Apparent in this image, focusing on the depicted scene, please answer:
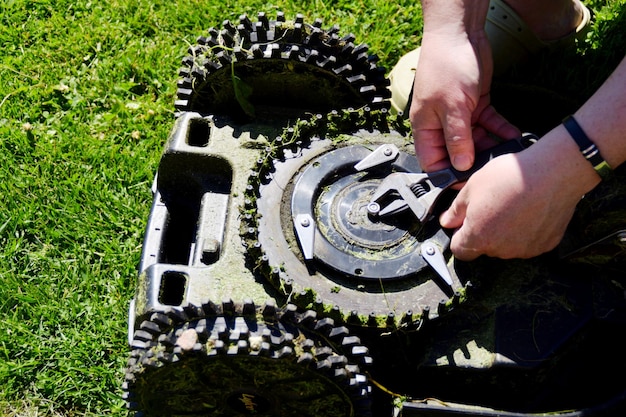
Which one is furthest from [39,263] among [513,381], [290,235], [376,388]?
[513,381]

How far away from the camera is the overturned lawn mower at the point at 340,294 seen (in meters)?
1.99

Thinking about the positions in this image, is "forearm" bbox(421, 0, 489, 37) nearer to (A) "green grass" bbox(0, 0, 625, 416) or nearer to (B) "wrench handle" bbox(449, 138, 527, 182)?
(B) "wrench handle" bbox(449, 138, 527, 182)

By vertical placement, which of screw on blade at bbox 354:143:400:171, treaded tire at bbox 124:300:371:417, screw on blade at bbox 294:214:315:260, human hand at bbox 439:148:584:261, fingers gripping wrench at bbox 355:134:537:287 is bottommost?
treaded tire at bbox 124:300:371:417

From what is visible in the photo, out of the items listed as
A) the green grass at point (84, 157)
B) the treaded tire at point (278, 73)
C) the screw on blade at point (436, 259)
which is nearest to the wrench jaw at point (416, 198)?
the screw on blade at point (436, 259)

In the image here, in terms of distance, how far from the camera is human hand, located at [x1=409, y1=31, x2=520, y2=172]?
2.21 m

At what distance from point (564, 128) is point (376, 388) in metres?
0.92

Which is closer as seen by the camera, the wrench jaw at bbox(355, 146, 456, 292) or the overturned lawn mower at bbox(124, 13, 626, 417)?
the overturned lawn mower at bbox(124, 13, 626, 417)

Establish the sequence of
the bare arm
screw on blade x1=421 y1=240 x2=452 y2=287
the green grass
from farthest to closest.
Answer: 1. the green grass
2. screw on blade x1=421 y1=240 x2=452 y2=287
3. the bare arm

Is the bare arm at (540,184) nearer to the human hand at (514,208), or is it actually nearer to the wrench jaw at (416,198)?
the human hand at (514,208)

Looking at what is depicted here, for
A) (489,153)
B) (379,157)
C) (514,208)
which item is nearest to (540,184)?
(514,208)

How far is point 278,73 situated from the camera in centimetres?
254

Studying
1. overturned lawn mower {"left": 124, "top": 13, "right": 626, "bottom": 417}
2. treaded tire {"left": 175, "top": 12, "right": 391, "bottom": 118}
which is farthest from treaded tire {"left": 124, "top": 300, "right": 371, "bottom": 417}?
treaded tire {"left": 175, "top": 12, "right": 391, "bottom": 118}

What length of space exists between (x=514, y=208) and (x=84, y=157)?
75.4 inches

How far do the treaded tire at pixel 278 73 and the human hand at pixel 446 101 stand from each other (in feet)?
0.99
